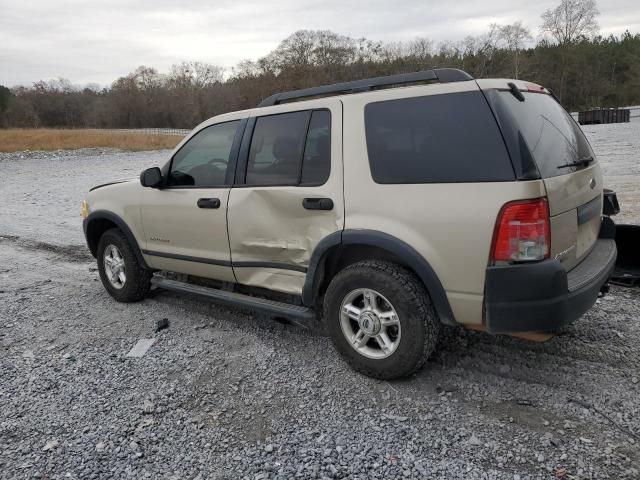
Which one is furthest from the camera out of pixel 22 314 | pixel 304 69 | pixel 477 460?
pixel 304 69

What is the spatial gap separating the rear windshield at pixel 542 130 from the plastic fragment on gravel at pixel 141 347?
10.3ft

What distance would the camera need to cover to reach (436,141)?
10.4 ft

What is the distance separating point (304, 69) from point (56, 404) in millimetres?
90315

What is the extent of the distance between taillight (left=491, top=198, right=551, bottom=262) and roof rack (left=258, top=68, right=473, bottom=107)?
0.91 meters

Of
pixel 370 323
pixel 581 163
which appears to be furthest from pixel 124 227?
pixel 581 163

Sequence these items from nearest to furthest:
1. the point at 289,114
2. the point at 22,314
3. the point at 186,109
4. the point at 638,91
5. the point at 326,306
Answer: the point at 326,306
the point at 289,114
the point at 22,314
the point at 638,91
the point at 186,109

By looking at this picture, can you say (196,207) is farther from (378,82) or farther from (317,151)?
(378,82)

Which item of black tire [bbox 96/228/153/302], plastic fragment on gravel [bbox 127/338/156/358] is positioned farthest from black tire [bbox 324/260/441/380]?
black tire [bbox 96/228/153/302]

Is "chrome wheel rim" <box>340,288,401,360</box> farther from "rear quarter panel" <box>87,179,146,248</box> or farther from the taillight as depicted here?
"rear quarter panel" <box>87,179,146,248</box>

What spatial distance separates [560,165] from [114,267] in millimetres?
4258

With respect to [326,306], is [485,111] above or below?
above

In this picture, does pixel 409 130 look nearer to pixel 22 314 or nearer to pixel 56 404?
pixel 56 404

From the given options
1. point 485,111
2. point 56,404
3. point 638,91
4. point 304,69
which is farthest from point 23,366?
point 304,69

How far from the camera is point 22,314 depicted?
5.24m
